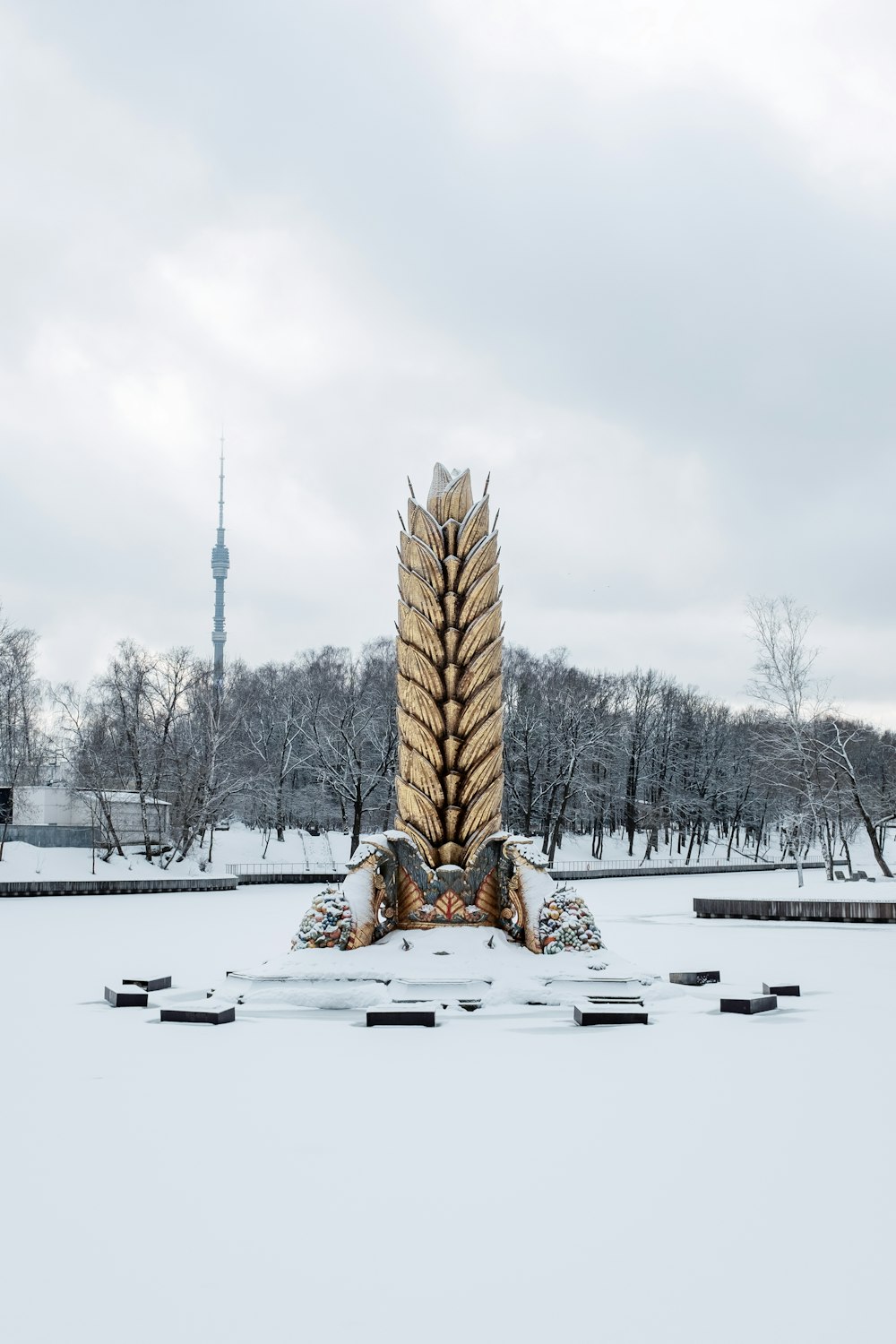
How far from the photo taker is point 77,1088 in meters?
5.87

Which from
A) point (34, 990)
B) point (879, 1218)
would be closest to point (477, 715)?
point (34, 990)

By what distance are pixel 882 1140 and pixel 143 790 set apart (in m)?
32.1

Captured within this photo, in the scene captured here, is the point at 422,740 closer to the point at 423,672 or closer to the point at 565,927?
the point at 423,672

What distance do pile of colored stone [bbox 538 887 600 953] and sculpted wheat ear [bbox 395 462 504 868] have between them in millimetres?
1259

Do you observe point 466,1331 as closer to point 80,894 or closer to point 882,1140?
point 882,1140

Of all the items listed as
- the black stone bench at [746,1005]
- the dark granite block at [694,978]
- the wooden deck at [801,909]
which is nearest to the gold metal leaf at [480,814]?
the dark granite block at [694,978]

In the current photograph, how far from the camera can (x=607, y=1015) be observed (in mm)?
8008

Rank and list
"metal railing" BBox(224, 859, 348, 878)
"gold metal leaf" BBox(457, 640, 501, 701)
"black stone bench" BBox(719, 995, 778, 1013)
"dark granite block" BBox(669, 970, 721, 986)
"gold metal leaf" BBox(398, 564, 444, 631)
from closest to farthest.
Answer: "black stone bench" BBox(719, 995, 778, 1013), "dark granite block" BBox(669, 970, 721, 986), "gold metal leaf" BBox(457, 640, 501, 701), "gold metal leaf" BBox(398, 564, 444, 631), "metal railing" BBox(224, 859, 348, 878)

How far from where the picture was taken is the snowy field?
3.16 meters

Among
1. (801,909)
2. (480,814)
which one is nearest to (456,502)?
(480,814)

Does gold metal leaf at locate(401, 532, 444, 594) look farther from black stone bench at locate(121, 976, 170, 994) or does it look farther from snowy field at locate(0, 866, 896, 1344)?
black stone bench at locate(121, 976, 170, 994)

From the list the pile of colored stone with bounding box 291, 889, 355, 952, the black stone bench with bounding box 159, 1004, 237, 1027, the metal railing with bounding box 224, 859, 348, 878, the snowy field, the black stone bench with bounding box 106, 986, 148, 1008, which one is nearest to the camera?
the snowy field

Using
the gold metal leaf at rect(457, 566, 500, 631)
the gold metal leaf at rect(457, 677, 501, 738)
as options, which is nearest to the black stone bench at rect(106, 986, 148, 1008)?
the gold metal leaf at rect(457, 677, 501, 738)

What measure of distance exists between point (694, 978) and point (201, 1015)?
199 inches
